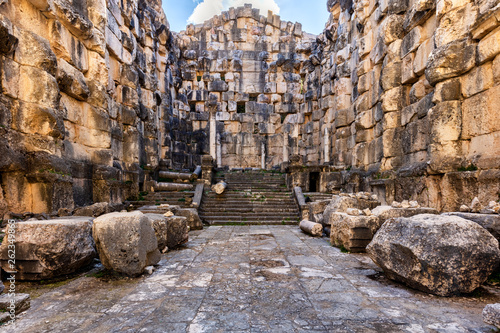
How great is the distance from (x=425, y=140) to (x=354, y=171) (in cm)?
405

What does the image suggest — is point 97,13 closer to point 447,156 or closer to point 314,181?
point 447,156

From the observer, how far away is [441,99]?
6.45 meters

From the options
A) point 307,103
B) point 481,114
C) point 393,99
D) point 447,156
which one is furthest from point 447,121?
point 307,103

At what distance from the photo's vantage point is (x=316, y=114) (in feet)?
58.3

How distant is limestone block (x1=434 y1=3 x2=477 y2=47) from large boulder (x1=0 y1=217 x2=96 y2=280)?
818 cm

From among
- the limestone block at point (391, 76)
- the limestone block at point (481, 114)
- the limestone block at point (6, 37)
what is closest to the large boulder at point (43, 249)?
the limestone block at point (6, 37)

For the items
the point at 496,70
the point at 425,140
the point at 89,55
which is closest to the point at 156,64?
the point at 89,55

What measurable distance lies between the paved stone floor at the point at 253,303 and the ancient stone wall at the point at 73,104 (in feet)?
10.5

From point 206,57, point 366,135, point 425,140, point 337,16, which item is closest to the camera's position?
point 425,140

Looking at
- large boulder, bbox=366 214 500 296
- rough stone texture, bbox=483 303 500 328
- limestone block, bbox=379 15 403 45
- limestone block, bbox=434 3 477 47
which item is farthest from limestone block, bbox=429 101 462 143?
rough stone texture, bbox=483 303 500 328

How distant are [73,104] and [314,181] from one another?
10.7 meters

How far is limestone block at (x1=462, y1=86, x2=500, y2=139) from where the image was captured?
5426mm

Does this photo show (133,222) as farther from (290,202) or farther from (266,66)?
(266,66)

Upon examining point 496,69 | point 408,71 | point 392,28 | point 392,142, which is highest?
point 392,28
